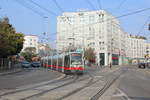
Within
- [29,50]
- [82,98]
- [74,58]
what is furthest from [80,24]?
[82,98]

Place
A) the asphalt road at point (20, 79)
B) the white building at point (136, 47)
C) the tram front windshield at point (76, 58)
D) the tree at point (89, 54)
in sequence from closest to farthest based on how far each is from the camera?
1. the asphalt road at point (20, 79)
2. the tram front windshield at point (76, 58)
3. the tree at point (89, 54)
4. the white building at point (136, 47)

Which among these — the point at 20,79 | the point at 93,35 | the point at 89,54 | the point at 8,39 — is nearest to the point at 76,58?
the point at 20,79

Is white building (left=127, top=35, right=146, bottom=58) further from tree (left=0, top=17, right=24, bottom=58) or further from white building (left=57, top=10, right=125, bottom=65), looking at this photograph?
tree (left=0, top=17, right=24, bottom=58)

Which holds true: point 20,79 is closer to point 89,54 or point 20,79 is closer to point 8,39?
point 8,39

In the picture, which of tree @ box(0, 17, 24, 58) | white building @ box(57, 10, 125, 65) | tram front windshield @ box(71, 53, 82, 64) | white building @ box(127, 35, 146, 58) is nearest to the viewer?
tram front windshield @ box(71, 53, 82, 64)

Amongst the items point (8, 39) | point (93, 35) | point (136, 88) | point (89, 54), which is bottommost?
point (136, 88)

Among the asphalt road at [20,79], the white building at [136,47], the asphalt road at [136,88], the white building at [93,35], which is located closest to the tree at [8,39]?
the asphalt road at [20,79]

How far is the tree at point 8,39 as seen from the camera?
1602 inches

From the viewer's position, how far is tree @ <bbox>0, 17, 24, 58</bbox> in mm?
40684

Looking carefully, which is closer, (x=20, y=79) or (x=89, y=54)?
(x=20, y=79)

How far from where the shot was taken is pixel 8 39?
46094 millimetres

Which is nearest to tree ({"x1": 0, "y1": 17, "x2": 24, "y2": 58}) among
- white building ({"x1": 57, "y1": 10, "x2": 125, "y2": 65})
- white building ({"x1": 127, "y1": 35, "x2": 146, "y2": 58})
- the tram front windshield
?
the tram front windshield

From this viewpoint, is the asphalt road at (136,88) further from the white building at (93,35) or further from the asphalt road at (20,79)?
the white building at (93,35)

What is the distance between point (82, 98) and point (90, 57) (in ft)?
285
